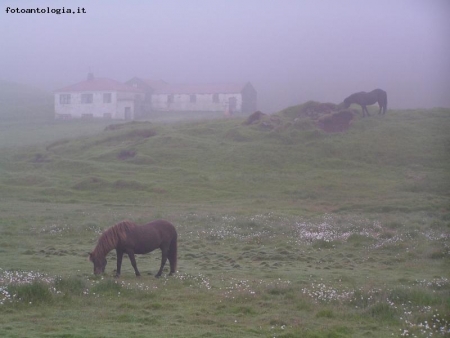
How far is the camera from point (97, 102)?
8850 centimetres

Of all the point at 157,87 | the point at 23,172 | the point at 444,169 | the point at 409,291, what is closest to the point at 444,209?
the point at 444,169

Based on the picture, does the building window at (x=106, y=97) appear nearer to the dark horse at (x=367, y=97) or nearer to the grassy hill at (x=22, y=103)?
the grassy hill at (x=22, y=103)

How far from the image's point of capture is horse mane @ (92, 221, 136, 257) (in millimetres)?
15016

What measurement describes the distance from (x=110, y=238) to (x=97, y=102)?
7621 centimetres

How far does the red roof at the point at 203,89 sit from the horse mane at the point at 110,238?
78.9 meters

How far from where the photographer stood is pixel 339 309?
11.4m

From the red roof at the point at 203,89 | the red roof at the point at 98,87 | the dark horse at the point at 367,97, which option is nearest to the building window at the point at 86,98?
the red roof at the point at 98,87

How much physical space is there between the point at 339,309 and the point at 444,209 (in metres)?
21.9

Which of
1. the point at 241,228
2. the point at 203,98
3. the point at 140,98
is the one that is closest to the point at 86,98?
the point at 140,98

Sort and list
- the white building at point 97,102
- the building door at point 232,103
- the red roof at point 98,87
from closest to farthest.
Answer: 1. the white building at point 97,102
2. the red roof at point 98,87
3. the building door at point 232,103

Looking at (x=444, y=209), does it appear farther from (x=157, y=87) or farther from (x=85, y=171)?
(x=157, y=87)

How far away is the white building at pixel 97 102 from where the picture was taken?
288 feet

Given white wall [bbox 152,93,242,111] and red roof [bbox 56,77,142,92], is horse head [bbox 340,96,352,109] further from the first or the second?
red roof [bbox 56,77,142,92]

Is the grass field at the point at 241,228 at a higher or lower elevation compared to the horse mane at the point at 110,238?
lower
